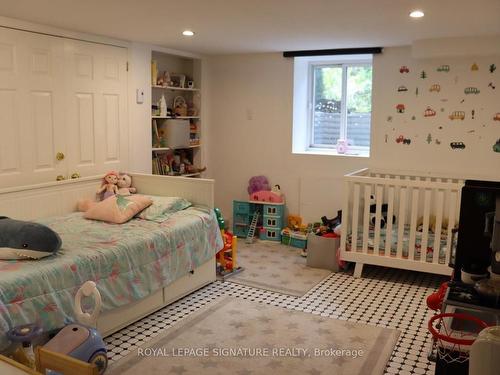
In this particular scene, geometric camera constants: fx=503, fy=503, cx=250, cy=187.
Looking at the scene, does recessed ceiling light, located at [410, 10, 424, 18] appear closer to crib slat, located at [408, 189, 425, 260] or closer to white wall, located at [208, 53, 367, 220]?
crib slat, located at [408, 189, 425, 260]

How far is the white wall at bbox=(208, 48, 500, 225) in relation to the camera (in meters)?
4.53

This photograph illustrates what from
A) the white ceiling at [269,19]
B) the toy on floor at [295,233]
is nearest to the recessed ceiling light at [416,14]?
the white ceiling at [269,19]

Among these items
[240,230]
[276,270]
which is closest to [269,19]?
[276,270]

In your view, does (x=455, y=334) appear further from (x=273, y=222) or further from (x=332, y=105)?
(x=332, y=105)

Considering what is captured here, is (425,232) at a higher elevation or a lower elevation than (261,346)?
higher

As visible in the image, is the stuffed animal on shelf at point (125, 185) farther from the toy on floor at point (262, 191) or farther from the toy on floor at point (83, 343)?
the toy on floor at point (83, 343)

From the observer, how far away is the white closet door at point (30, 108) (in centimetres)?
355

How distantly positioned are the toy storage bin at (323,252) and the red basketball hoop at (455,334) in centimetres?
253

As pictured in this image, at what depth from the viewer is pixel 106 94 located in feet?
14.4

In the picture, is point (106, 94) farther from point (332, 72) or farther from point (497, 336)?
point (497, 336)

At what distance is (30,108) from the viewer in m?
3.72

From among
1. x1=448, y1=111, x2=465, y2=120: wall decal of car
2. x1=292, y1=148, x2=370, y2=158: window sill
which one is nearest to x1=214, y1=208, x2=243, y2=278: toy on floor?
x1=292, y1=148, x2=370, y2=158: window sill

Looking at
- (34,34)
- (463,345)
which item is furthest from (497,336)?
(34,34)

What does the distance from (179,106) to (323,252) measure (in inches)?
90.2
